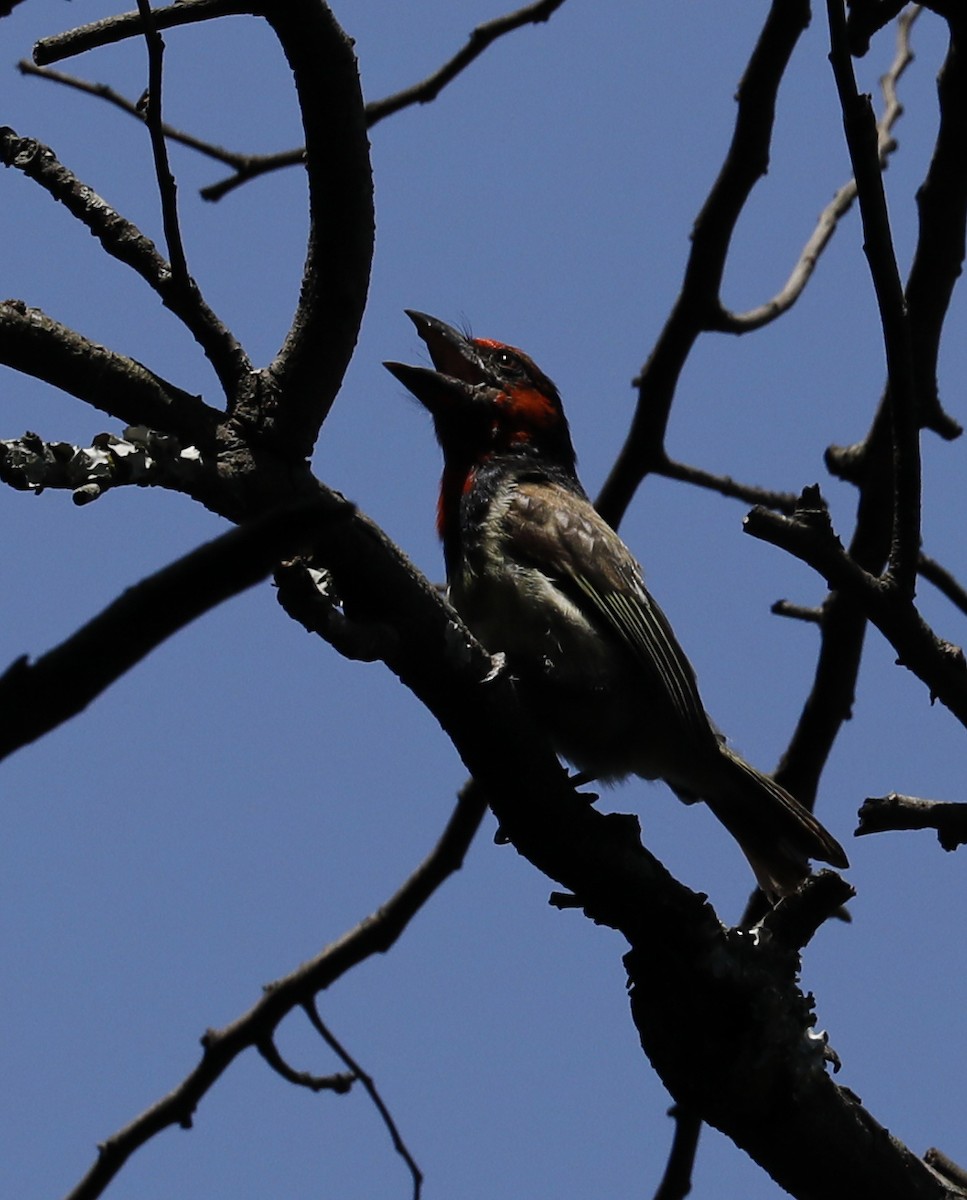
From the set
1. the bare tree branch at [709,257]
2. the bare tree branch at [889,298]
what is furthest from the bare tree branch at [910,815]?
the bare tree branch at [709,257]

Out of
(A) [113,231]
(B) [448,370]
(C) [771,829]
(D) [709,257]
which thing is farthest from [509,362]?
(A) [113,231]

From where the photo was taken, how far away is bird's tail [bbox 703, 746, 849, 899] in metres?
4.32

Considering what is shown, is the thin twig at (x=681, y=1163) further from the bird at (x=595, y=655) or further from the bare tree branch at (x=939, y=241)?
the bare tree branch at (x=939, y=241)

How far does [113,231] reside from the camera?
282 centimetres

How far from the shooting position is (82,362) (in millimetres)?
2623

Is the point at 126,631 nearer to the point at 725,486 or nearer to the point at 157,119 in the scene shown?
the point at 157,119

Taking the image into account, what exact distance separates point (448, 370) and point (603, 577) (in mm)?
1565

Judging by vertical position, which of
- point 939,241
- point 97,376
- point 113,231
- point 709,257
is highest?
point 709,257

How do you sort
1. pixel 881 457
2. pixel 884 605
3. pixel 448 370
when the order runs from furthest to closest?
pixel 448 370
pixel 881 457
pixel 884 605

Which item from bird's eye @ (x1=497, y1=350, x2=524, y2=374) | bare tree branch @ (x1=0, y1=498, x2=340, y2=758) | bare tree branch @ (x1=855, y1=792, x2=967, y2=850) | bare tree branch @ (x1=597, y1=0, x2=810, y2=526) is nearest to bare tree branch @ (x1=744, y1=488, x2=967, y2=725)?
bare tree branch @ (x1=855, y1=792, x2=967, y2=850)

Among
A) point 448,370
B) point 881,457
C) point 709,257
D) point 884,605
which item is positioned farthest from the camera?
point 448,370

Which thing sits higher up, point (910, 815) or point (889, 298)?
point (889, 298)

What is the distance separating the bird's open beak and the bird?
0.67ft

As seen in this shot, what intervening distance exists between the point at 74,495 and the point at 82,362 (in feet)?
0.86
